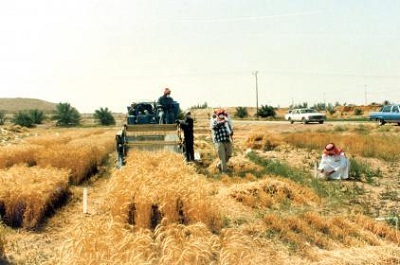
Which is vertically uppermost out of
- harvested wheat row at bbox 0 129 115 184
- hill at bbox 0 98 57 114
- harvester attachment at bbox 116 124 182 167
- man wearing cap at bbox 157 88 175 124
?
hill at bbox 0 98 57 114

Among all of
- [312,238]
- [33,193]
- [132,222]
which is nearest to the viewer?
[312,238]

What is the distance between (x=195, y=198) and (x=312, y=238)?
175cm

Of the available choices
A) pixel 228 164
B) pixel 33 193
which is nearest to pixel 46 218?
pixel 33 193

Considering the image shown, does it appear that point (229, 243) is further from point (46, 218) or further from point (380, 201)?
point (380, 201)

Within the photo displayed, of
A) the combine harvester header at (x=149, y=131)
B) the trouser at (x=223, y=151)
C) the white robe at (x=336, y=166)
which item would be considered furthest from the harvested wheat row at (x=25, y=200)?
the white robe at (x=336, y=166)

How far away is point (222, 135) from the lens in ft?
45.3

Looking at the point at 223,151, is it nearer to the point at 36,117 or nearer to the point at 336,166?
the point at 336,166

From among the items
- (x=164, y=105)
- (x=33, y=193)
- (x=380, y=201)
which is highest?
(x=164, y=105)

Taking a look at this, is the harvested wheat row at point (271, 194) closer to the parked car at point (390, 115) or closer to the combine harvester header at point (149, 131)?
the combine harvester header at point (149, 131)

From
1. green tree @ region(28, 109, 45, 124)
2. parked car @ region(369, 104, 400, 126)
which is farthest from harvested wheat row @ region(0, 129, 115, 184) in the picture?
green tree @ region(28, 109, 45, 124)

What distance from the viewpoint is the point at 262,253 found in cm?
619

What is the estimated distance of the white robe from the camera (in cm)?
1248

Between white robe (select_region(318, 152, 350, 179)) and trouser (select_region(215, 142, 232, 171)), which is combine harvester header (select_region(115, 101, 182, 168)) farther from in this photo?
white robe (select_region(318, 152, 350, 179))

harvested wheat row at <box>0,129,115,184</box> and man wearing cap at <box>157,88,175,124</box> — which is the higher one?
man wearing cap at <box>157,88,175,124</box>
